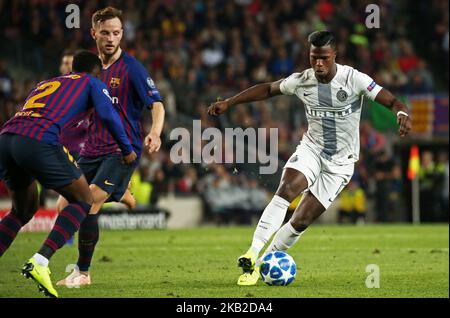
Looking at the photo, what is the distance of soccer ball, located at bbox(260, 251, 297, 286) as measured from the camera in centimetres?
866

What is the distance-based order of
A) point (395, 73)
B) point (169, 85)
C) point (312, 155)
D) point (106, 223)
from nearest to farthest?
point (312, 155), point (106, 223), point (169, 85), point (395, 73)

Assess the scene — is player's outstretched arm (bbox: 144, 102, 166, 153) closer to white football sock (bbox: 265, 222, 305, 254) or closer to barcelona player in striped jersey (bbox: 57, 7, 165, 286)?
barcelona player in striped jersey (bbox: 57, 7, 165, 286)

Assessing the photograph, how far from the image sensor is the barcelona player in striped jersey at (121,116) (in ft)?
28.9

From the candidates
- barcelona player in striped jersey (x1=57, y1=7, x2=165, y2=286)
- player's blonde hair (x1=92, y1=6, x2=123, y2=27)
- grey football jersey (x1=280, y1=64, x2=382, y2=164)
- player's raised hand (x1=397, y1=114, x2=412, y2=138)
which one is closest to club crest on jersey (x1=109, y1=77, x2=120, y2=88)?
barcelona player in striped jersey (x1=57, y1=7, x2=165, y2=286)

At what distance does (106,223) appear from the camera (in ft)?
63.5

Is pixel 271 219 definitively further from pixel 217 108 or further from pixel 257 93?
pixel 257 93

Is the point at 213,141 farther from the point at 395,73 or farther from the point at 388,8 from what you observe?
the point at 388,8

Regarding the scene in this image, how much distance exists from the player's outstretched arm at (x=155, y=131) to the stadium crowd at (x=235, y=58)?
453 inches

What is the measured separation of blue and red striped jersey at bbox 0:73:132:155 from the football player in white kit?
4.97 ft

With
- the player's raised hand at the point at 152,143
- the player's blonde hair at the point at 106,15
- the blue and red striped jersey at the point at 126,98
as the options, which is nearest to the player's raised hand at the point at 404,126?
the player's raised hand at the point at 152,143

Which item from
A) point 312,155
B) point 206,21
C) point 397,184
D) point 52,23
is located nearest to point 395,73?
point 397,184

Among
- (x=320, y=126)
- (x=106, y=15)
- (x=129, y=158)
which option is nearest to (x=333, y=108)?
(x=320, y=126)

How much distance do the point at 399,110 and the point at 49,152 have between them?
315 centimetres
